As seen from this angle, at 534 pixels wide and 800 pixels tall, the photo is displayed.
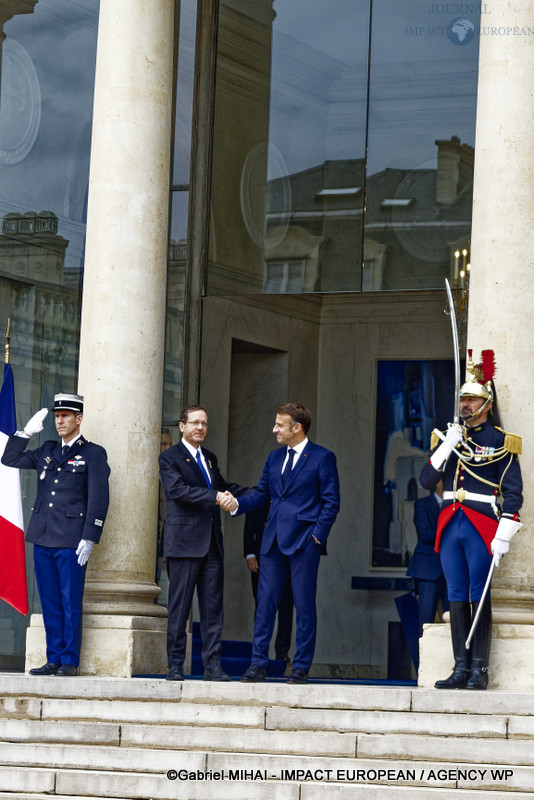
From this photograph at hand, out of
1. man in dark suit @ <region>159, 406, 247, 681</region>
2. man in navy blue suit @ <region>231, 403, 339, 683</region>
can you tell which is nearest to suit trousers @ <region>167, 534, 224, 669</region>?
man in dark suit @ <region>159, 406, 247, 681</region>

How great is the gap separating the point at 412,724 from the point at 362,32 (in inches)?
295

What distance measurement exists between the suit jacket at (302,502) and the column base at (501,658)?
1.01m

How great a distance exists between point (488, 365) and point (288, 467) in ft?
5.05

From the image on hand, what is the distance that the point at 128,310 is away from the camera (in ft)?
35.2

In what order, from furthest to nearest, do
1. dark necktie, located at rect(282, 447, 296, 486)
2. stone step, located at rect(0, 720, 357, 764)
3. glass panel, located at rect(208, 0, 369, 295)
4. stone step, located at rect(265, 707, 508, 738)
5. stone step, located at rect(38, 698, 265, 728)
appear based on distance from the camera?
1. glass panel, located at rect(208, 0, 369, 295)
2. dark necktie, located at rect(282, 447, 296, 486)
3. stone step, located at rect(38, 698, 265, 728)
4. stone step, located at rect(0, 720, 357, 764)
5. stone step, located at rect(265, 707, 508, 738)

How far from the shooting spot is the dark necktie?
32.8 ft

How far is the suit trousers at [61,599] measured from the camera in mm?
10133

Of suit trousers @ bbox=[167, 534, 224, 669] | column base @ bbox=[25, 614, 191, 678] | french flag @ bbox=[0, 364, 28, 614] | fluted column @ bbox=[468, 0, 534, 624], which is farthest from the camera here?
french flag @ bbox=[0, 364, 28, 614]

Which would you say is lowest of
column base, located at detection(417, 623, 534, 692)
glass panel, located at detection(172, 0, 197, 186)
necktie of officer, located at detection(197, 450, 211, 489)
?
column base, located at detection(417, 623, 534, 692)

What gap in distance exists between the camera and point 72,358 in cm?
1368

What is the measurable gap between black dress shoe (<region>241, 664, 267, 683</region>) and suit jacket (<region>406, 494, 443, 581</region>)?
4023mm

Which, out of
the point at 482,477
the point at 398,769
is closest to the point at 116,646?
the point at 482,477

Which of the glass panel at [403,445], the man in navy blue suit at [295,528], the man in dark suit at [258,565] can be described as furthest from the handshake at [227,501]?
the glass panel at [403,445]

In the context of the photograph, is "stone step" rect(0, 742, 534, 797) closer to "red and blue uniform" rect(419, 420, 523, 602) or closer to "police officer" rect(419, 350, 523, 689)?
"police officer" rect(419, 350, 523, 689)
